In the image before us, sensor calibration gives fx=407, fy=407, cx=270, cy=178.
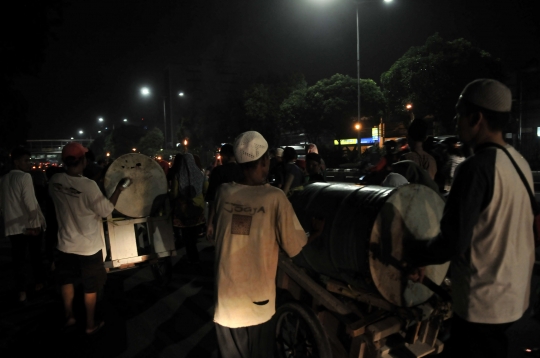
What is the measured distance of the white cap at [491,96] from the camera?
→ 206cm

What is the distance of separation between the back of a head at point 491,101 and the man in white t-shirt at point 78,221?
3613 millimetres

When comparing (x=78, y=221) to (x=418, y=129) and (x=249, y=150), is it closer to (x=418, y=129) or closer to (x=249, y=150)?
(x=249, y=150)

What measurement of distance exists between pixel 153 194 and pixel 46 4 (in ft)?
35.7

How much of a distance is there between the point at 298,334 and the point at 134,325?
2477 mm

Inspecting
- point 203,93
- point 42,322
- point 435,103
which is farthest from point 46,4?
point 203,93

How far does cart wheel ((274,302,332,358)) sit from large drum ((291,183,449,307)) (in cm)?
39

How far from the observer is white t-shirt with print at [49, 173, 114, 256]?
4262 millimetres

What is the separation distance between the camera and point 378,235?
9.07 feet

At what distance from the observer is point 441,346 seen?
10.1ft

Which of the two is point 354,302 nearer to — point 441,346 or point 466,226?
point 441,346

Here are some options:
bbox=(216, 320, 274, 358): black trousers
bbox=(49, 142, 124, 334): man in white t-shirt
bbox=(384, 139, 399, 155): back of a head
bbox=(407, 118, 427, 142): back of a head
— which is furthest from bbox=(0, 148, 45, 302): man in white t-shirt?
bbox=(407, 118, 427, 142): back of a head

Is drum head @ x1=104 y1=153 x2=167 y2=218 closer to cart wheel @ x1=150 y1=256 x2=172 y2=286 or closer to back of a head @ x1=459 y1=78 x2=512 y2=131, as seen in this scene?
cart wheel @ x1=150 y1=256 x2=172 y2=286

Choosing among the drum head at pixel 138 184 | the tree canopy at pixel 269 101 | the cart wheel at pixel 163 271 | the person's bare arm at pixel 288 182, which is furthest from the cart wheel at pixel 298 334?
the tree canopy at pixel 269 101

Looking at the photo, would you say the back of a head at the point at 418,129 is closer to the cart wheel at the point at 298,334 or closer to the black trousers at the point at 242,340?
the cart wheel at the point at 298,334
